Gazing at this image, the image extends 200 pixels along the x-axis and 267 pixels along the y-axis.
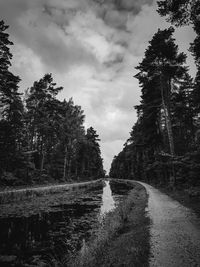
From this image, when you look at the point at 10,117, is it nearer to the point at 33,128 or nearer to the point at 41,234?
the point at 33,128

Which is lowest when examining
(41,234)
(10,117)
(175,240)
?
(41,234)

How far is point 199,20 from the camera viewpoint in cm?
1059

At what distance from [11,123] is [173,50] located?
2057 cm

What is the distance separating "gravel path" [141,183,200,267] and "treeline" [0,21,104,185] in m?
19.3

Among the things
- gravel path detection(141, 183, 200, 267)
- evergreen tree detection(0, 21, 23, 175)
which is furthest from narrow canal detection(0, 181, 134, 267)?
evergreen tree detection(0, 21, 23, 175)

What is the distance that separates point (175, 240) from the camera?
243 inches

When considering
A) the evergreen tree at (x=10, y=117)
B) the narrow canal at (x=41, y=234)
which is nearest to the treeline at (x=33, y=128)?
the evergreen tree at (x=10, y=117)

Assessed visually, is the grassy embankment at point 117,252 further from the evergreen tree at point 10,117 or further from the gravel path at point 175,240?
→ the evergreen tree at point 10,117

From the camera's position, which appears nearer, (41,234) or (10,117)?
(41,234)

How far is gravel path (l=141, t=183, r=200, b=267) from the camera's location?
4.82 meters

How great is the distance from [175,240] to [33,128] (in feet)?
107

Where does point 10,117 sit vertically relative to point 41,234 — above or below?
above

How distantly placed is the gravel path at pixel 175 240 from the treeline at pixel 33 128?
19257 mm

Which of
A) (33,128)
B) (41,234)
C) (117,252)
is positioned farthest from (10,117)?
(117,252)
